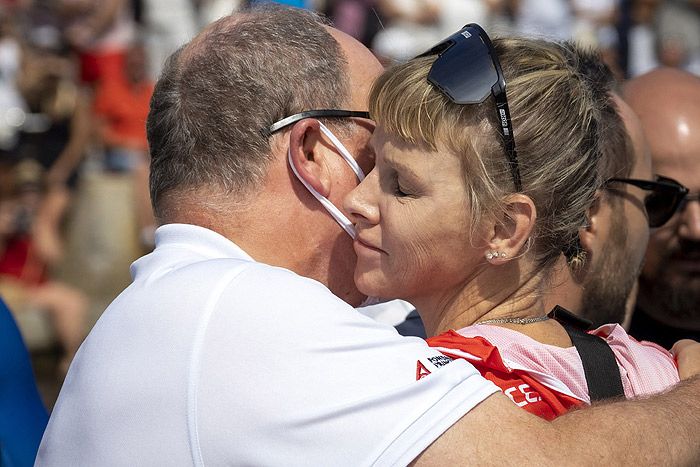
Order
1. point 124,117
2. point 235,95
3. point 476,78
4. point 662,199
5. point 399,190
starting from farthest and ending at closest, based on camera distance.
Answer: point 124,117 → point 662,199 → point 235,95 → point 399,190 → point 476,78

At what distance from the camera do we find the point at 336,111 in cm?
250

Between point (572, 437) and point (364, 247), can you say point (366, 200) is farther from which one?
point (572, 437)

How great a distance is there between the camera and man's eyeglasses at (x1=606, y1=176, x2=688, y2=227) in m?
3.20

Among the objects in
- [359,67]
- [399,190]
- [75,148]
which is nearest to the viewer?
[399,190]

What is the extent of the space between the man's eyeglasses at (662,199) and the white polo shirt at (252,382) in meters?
1.53

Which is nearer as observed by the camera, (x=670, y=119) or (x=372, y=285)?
(x=372, y=285)

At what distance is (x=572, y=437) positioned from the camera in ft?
6.02

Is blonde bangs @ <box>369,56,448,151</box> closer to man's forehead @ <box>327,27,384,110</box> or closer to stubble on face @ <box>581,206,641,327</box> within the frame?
man's forehead @ <box>327,27,384,110</box>

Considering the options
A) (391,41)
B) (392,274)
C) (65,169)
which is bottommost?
(65,169)

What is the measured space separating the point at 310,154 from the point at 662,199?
53.5 inches

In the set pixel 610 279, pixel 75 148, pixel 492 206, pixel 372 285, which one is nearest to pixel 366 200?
pixel 372 285

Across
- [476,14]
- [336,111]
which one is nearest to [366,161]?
[336,111]

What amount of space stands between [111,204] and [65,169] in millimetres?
399

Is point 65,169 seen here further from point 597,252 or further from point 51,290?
point 597,252
